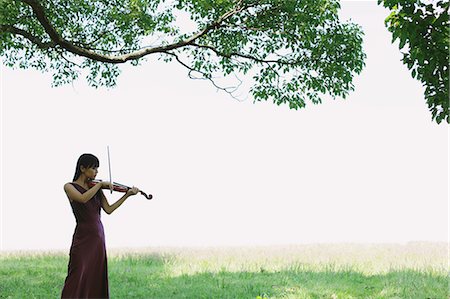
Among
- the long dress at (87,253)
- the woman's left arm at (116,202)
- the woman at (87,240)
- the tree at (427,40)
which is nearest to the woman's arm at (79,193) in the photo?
the woman at (87,240)

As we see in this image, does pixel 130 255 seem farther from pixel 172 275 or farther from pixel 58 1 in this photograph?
pixel 58 1

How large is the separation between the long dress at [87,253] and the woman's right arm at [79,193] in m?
0.12

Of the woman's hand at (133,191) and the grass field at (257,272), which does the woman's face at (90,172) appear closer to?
the woman's hand at (133,191)

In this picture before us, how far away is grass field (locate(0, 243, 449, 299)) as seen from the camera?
960 cm

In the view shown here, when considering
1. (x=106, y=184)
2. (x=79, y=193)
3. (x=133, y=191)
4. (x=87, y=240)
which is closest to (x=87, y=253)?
(x=87, y=240)

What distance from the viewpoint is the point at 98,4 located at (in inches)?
430

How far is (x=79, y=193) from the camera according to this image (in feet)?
21.3

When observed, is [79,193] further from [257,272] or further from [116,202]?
[257,272]

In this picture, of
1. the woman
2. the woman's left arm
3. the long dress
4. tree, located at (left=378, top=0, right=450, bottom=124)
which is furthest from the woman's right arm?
tree, located at (left=378, top=0, right=450, bottom=124)

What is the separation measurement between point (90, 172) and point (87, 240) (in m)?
0.67

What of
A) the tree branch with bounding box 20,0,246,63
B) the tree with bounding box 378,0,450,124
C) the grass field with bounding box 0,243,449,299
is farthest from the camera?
the grass field with bounding box 0,243,449,299

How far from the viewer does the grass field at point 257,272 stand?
9.60 meters

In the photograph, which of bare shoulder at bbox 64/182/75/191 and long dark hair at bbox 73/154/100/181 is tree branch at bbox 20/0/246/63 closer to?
long dark hair at bbox 73/154/100/181

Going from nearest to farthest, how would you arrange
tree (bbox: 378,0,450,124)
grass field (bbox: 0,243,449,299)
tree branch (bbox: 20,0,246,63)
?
tree (bbox: 378,0,450,124)
tree branch (bbox: 20,0,246,63)
grass field (bbox: 0,243,449,299)
